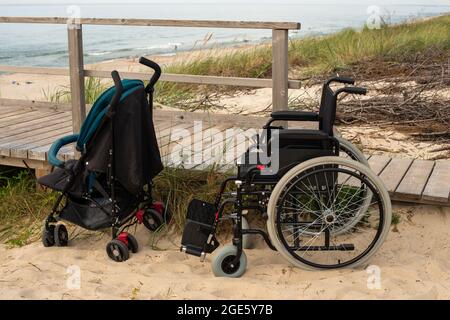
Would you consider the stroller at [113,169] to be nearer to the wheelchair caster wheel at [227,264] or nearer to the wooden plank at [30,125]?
the wheelchair caster wheel at [227,264]

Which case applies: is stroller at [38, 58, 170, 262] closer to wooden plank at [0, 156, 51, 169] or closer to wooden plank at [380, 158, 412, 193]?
wooden plank at [0, 156, 51, 169]

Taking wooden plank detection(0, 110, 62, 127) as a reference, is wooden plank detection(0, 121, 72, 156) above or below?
below

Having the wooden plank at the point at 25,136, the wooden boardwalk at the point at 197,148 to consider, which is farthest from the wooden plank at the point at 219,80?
the wooden plank at the point at 25,136

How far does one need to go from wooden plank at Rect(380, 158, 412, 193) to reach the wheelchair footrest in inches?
48.0

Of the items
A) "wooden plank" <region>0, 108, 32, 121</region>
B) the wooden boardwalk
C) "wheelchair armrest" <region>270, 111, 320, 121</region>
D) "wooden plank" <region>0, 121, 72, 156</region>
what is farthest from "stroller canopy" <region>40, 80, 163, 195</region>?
"wooden plank" <region>0, 108, 32, 121</region>

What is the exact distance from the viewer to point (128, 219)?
4.03m

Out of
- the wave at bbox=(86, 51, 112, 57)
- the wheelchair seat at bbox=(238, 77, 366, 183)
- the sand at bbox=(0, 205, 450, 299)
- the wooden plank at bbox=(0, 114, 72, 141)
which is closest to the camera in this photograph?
the sand at bbox=(0, 205, 450, 299)

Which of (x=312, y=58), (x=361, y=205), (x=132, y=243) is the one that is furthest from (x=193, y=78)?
(x=312, y=58)

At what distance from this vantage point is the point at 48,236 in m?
4.07

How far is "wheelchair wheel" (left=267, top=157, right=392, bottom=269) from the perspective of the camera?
3.32 m

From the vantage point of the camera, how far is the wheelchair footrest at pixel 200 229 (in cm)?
356

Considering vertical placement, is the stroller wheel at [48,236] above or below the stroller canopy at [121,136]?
below

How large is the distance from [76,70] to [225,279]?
204 cm
